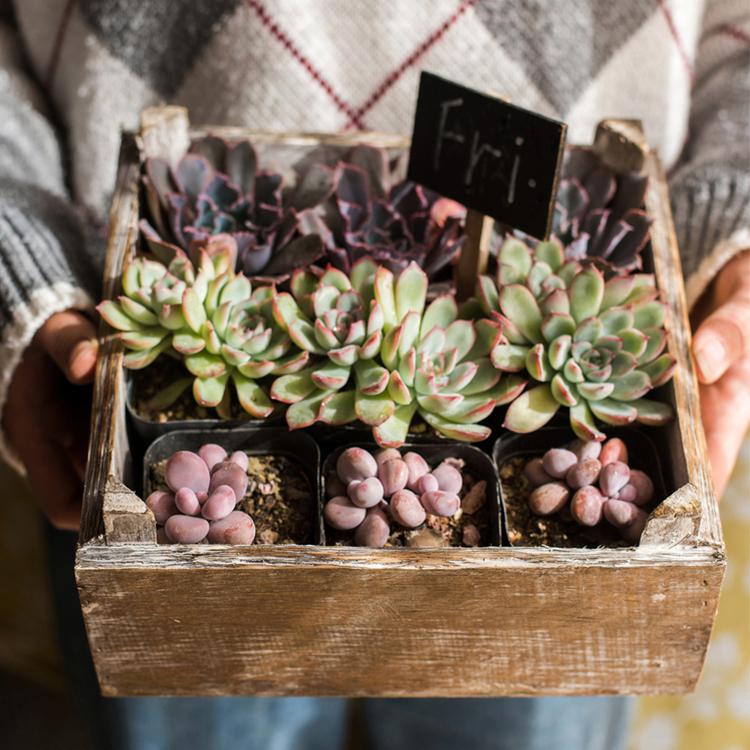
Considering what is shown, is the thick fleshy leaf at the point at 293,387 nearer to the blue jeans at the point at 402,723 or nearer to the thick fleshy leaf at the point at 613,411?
the thick fleshy leaf at the point at 613,411

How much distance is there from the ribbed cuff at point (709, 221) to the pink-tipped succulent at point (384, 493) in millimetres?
347

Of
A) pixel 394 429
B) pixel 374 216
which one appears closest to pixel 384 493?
pixel 394 429

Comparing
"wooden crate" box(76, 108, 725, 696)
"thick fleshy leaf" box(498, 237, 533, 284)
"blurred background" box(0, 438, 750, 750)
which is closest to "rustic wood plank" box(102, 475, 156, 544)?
"wooden crate" box(76, 108, 725, 696)

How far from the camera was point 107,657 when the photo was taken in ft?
2.02

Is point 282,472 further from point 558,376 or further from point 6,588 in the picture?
point 6,588

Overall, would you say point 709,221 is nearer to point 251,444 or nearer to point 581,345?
point 581,345

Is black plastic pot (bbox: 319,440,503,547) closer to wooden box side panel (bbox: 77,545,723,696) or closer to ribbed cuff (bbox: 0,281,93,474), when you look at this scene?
wooden box side panel (bbox: 77,545,723,696)

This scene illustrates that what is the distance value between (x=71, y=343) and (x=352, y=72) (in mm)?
411

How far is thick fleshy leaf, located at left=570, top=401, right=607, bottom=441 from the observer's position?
2.10 feet

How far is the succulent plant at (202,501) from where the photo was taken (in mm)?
583

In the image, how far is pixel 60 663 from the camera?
60.2 inches

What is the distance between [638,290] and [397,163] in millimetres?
255

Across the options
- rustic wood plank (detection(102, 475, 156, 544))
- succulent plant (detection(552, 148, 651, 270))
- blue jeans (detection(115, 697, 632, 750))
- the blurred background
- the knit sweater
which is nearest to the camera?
rustic wood plank (detection(102, 475, 156, 544))

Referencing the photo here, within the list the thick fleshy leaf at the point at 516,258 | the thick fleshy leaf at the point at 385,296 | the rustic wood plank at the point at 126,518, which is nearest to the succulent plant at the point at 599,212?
the thick fleshy leaf at the point at 516,258
